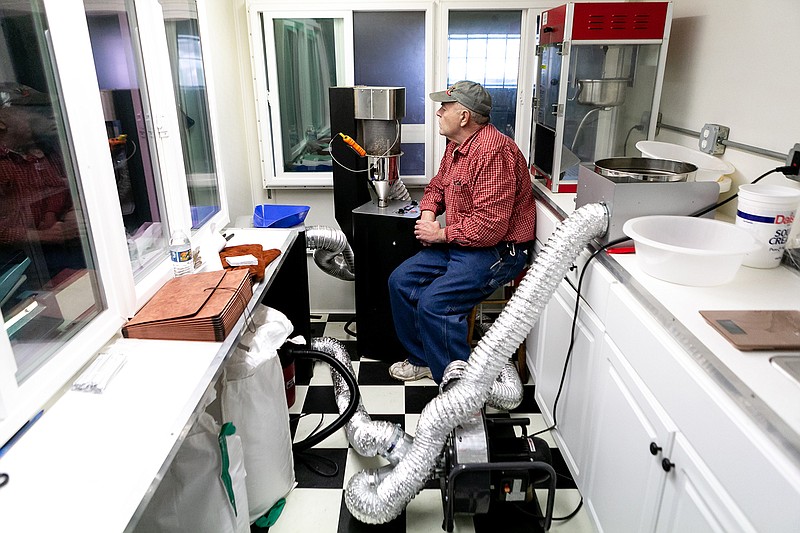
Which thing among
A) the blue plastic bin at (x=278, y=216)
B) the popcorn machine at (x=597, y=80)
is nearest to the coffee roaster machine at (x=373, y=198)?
the blue plastic bin at (x=278, y=216)

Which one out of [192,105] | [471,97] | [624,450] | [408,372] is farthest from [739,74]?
[192,105]

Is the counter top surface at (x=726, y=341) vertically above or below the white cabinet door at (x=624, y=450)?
above

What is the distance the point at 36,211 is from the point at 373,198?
5.64 feet

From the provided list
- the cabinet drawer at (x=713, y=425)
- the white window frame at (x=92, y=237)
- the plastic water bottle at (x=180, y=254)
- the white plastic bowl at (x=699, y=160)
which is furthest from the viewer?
the white plastic bowl at (x=699, y=160)

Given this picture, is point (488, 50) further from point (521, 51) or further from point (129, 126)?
point (129, 126)

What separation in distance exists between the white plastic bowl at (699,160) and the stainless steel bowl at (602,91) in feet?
1.06

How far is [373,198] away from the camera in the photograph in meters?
2.86

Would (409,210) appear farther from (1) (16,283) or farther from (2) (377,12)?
(1) (16,283)

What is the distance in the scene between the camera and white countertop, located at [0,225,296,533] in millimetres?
943

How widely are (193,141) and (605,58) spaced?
1.86 metres

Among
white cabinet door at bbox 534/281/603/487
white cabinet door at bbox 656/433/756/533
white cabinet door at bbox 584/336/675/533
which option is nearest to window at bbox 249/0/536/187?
white cabinet door at bbox 534/281/603/487

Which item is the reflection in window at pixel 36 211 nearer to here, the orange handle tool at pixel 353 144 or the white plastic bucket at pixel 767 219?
the orange handle tool at pixel 353 144

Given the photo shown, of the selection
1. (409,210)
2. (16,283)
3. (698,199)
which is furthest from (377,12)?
(16,283)

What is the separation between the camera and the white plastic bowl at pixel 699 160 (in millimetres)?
1923
